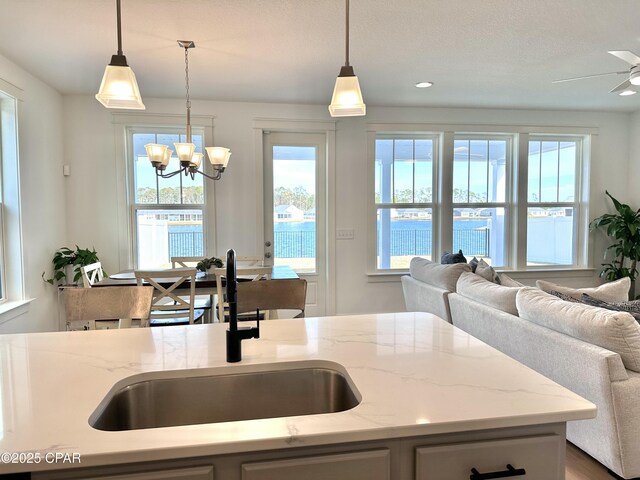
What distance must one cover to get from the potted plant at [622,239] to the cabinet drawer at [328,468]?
5.30m

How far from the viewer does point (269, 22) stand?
2.59m

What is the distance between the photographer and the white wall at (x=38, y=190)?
11.0 feet

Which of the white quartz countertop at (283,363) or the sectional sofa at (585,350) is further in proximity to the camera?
the sectional sofa at (585,350)

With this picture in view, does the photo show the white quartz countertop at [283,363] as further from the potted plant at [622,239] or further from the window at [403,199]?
the potted plant at [622,239]

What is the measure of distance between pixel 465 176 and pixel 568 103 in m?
1.40

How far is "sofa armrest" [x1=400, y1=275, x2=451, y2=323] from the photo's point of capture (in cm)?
303

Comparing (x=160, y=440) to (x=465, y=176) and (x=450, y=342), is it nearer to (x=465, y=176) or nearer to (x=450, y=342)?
(x=450, y=342)

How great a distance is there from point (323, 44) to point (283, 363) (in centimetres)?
258

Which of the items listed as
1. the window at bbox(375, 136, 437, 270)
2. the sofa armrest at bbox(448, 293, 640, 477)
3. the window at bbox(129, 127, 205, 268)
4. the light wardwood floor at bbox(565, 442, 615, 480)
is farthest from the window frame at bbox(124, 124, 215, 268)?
the light wardwood floor at bbox(565, 442, 615, 480)

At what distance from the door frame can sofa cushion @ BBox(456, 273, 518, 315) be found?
1970 mm

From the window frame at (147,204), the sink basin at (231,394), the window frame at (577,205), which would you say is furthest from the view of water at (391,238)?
the sink basin at (231,394)

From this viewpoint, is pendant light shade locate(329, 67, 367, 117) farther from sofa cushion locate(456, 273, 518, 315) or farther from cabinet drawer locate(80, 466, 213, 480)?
sofa cushion locate(456, 273, 518, 315)

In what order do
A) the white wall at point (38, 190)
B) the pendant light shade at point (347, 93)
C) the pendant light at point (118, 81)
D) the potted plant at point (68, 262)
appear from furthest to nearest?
1. the potted plant at point (68, 262)
2. the white wall at point (38, 190)
3. the pendant light shade at point (347, 93)
4. the pendant light at point (118, 81)

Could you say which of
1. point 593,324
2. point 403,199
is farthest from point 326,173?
point 593,324
